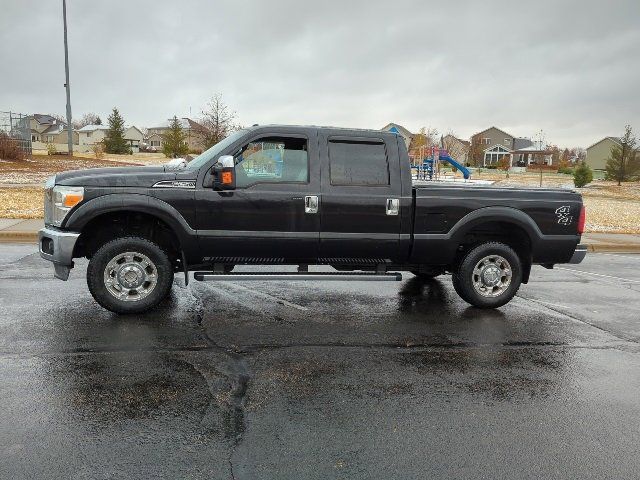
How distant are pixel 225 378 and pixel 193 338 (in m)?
1.06

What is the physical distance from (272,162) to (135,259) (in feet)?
6.09

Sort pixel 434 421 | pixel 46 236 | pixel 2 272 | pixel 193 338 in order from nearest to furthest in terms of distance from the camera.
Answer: pixel 434 421
pixel 193 338
pixel 46 236
pixel 2 272

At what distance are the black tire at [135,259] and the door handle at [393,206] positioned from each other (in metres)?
A: 2.54

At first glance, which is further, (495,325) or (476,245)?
(476,245)

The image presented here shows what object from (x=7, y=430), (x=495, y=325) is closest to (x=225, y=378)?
(x=7, y=430)

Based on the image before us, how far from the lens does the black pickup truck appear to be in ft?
18.5

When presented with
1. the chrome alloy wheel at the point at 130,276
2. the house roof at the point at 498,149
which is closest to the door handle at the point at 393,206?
the chrome alloy wheel at the point at 130,276

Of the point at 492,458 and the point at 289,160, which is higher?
the point at 289,160

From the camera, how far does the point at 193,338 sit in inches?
203

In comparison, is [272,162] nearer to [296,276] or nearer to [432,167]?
[296,276]

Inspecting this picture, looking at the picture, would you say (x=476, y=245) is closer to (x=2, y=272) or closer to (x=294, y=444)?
(x=294, y=444)

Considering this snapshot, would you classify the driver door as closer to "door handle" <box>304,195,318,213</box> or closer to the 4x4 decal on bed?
"door handle" <box>304,195,318,213</box>

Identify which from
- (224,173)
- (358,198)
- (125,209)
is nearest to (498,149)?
(358,198)

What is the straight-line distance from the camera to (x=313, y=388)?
4.14 m
